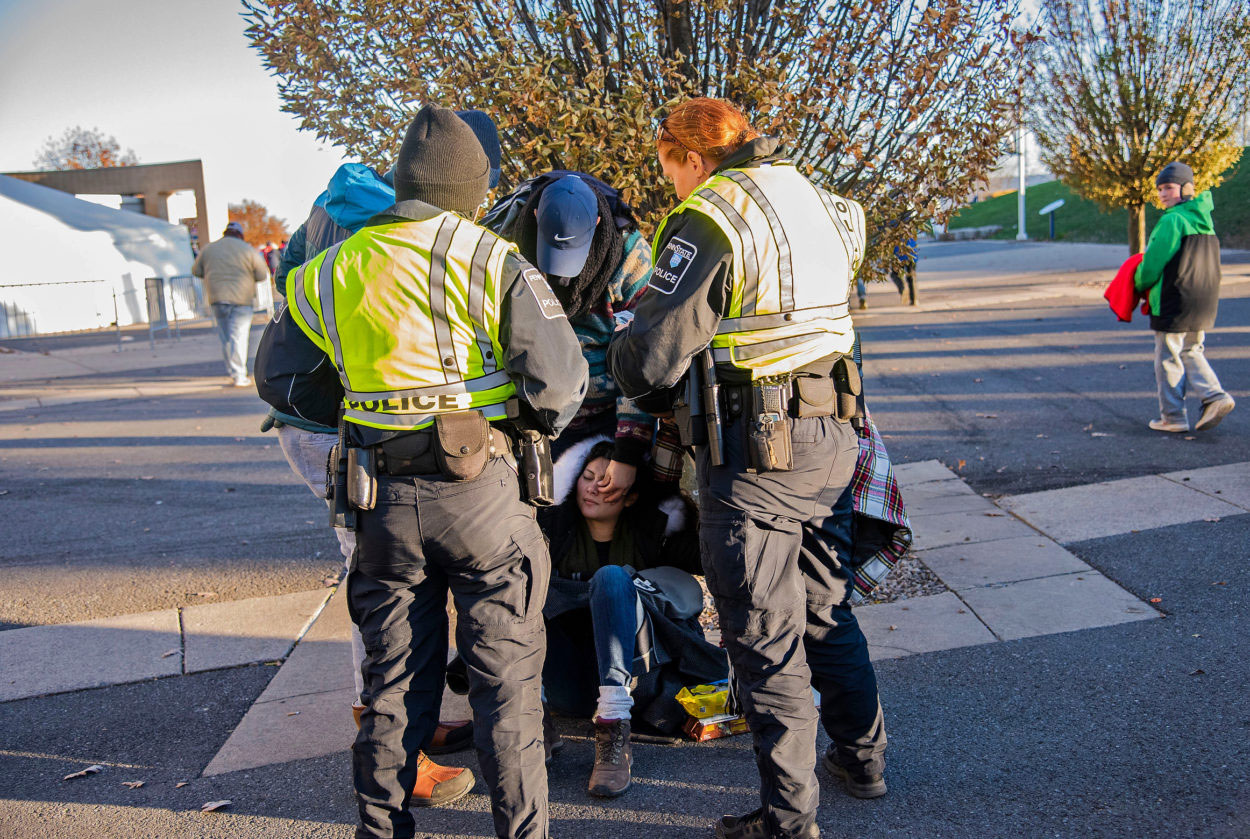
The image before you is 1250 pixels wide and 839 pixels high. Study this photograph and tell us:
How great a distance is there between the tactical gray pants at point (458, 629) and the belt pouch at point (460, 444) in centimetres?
6

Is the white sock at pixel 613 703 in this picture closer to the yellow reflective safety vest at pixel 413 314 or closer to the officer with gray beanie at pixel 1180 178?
the yellow reflective safety vest at pixel 413 314

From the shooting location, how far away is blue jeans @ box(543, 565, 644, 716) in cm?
319

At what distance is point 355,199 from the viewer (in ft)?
9.28

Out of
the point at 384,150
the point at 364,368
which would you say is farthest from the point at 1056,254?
the point at 364,368

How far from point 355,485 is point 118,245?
29545mm

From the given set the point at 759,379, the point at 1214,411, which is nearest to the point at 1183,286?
the point at 1214,411

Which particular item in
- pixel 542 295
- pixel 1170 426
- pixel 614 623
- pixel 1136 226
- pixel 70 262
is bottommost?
pixel 1170 426

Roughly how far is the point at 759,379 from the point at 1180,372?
5.42m

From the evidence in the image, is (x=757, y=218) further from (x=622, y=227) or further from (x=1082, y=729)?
(x=1082, y=729)

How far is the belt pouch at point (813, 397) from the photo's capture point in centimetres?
265

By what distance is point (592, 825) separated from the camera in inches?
114

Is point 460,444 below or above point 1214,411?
above

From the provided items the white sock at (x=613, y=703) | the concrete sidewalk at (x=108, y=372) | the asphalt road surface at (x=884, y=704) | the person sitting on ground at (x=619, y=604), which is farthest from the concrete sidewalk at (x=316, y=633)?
the concrete sidewalk at (x=108, y=372)

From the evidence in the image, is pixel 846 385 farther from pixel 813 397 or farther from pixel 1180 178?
pixel 1180 178
